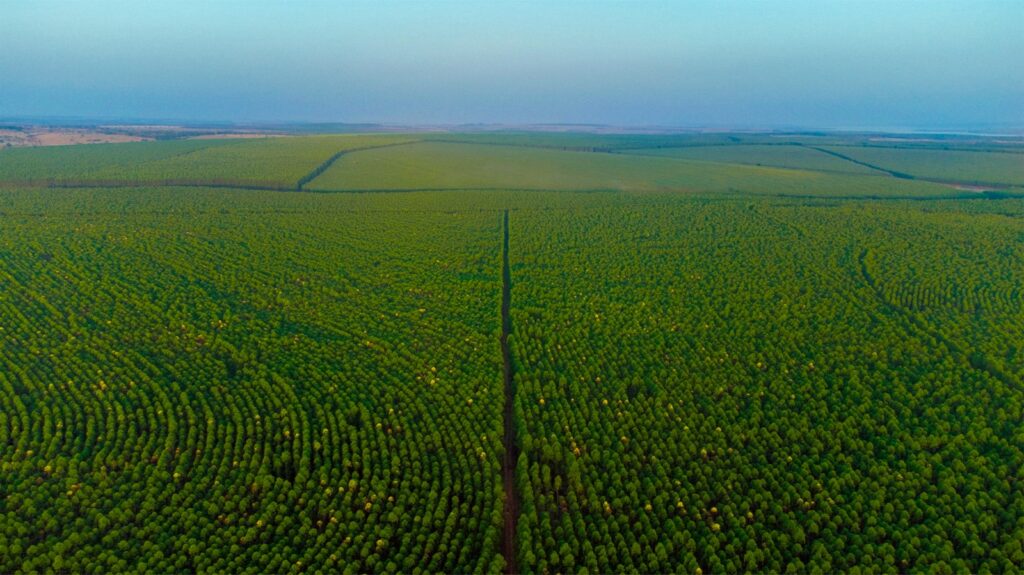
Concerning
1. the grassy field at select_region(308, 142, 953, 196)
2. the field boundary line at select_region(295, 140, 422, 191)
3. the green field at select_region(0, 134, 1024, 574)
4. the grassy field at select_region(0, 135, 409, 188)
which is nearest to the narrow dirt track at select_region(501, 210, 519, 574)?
the green field at select_region(0, 134, 1024, 574)

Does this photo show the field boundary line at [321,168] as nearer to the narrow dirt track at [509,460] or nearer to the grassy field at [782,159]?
the narrow dirt track at [509,460]

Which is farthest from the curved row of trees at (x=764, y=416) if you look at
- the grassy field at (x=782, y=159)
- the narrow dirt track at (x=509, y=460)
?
the grassy field at (x=782, y=159)

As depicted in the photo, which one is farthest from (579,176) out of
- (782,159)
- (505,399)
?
(505,399)

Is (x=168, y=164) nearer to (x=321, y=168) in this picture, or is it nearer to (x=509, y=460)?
(x=321, y=168)

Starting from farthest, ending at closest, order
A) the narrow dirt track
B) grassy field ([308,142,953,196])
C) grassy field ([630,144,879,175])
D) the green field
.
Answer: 1. grassy field ([630,144,879,175])
2. grassy field ([308,142,953,196])
3. the narrow dirt track
4. the green field

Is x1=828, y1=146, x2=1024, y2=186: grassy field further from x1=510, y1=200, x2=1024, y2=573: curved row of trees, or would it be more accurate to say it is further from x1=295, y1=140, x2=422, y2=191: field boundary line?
x1=295, y1=140, x2=422, y2=191: field boundary line

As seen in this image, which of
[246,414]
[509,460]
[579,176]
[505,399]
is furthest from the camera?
[579,176]

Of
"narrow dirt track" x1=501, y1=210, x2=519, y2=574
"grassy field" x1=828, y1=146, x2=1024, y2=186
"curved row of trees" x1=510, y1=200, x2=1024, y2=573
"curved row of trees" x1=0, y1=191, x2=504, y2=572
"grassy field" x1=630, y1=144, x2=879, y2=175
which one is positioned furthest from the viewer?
"grassy field" x1=630, y1=144, x2=879, y2=175

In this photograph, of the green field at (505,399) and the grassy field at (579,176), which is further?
the grassy field at (579,176)
